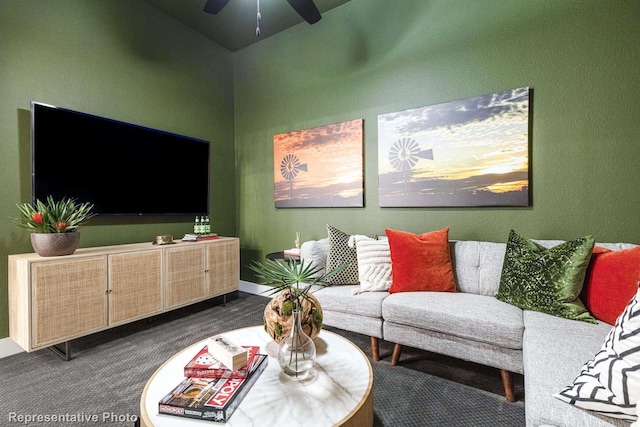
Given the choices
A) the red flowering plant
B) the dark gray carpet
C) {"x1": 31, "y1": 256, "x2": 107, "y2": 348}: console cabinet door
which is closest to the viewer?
the dark gray carpet

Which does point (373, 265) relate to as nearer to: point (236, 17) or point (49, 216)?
point (49, 216)

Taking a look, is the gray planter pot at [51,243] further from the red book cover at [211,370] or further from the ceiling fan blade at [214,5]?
the ceiling fan blade at [214,5]

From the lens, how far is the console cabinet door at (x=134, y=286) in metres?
2.26

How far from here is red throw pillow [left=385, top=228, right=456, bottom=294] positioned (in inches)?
80.6

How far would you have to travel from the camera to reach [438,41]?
254cm

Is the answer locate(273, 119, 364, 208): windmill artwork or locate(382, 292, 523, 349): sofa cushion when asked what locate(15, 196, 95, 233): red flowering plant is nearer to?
locate(273, 119, 364, 208): windmill artwork

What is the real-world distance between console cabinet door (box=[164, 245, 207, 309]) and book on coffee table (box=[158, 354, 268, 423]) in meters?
1.82

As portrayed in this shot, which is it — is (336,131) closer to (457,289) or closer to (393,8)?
(393,8)

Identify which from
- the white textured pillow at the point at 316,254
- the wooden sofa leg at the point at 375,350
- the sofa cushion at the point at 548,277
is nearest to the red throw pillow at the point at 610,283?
the sofa cushion at the point at 548,277

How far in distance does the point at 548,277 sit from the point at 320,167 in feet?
6.95

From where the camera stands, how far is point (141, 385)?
66.9 inches

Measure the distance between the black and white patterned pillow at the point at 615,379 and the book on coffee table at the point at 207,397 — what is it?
3.25 feet

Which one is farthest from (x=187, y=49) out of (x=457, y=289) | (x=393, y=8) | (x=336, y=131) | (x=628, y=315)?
(x=628, y=315)

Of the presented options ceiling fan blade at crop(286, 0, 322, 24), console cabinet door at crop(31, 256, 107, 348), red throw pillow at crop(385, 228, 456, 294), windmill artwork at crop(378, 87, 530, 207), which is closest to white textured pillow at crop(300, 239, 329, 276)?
red throw pillow at crop(385, 228, 456, 294)
